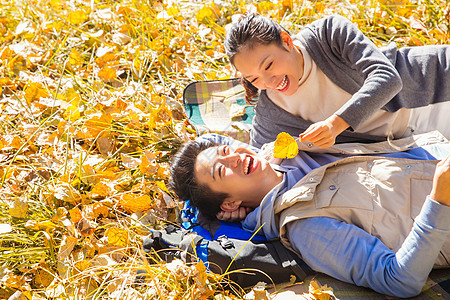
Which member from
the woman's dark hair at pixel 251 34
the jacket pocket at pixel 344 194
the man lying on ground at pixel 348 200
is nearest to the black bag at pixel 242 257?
the man lying on ground at pixel 348 200

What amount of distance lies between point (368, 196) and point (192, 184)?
0.84m

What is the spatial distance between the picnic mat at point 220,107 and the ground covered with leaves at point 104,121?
109 mm

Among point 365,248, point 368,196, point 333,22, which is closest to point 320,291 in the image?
point 365,248

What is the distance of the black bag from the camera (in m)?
1.86

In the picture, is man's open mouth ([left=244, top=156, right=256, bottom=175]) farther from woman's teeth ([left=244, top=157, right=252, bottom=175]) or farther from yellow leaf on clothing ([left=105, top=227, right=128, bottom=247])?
yellow leaf on clothing ([left=105, top=227, right=128, bottom=247])

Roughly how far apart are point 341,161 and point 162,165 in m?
1.04

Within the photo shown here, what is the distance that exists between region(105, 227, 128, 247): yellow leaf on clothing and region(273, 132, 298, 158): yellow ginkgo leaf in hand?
0.83 meters

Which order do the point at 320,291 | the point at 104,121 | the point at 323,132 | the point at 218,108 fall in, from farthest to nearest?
the point at 218,108 → the point at 104,121 → the point at 323,132 → the point at 320,291

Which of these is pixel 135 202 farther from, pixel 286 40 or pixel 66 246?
pixel 286 40

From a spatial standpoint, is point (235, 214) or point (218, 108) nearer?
point (235, 214)

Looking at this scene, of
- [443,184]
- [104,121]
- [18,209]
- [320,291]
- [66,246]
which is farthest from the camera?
[104,121]

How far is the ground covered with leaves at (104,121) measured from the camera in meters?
1.96

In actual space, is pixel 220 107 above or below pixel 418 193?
below

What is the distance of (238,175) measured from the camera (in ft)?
6.88
